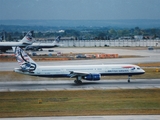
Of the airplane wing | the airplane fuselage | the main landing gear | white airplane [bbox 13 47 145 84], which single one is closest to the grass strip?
the airplane wing

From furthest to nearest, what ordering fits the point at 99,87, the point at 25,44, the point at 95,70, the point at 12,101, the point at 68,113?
1. the point at 25,44
2. the point at 95,70
3. the point at 99,87
4. the point at 12,101
5. the point at 68,113

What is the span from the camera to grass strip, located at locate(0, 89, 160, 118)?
45594mm

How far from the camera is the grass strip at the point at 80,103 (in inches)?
1795

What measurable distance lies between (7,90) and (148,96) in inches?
862

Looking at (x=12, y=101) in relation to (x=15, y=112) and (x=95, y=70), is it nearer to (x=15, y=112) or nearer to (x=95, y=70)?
(x=15, y=112)

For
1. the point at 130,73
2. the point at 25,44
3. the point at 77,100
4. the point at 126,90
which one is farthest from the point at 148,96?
the point at 25,44

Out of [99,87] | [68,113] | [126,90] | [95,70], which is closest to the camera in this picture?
[68,113]

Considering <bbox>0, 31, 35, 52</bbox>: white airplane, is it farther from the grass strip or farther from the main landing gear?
the grass strip

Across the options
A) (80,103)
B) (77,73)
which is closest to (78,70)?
(77,73)

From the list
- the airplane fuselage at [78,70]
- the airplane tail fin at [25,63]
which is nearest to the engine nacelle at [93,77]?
the airplane fuselage at [78,70]

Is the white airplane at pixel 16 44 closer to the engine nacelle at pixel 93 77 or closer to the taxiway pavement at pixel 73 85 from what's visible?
the taxiway pavement at pixel 73 85

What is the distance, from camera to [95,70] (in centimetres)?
7062

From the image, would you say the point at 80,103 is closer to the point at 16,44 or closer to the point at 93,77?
the point at 93,77

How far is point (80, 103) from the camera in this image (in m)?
51.3
